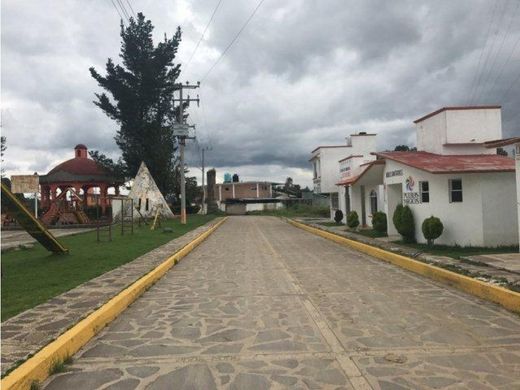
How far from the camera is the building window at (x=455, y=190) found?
16.5 metres

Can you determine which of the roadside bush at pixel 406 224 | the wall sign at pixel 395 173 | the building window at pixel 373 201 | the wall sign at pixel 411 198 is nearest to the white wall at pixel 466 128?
the wall sign at pixel 395 173

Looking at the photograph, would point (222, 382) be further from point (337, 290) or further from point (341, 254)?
point (341, 254)

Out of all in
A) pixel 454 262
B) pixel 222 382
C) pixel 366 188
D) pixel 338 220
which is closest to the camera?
pixel 222 382

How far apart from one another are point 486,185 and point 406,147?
61.7 metres

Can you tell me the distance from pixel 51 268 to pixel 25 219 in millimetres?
1910

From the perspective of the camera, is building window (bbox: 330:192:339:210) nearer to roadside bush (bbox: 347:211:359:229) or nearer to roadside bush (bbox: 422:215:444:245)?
roadside bush (bbox: 347:211:359:229)

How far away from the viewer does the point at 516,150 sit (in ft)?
44.2

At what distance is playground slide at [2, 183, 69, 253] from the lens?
13008mm

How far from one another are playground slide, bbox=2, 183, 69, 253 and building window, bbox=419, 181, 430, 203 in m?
12.0

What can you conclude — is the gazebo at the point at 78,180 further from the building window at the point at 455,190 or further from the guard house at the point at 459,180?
the building window at the point at 455,190

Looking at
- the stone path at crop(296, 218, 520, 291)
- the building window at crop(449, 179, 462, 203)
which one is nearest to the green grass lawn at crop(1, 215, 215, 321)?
the stone path at crop(296, 218, 520, 291)

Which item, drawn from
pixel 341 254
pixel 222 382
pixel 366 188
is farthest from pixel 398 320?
pixel 366 188

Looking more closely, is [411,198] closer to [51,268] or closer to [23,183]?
[51,268]

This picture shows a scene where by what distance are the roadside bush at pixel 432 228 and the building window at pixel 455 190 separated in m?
0.84
